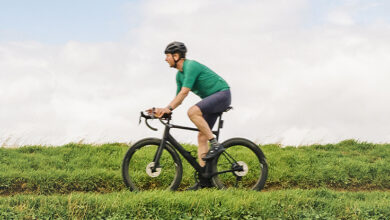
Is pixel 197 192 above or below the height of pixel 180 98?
below

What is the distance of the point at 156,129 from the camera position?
7523 mm

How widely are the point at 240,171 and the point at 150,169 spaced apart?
172 centimetres

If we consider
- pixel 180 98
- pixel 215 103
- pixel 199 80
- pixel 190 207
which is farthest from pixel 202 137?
pixel 190 207

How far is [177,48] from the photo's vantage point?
7461 millimetres

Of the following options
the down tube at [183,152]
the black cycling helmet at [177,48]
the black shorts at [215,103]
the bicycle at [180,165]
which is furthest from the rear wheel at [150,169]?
the black cycling helmet at [177,48]

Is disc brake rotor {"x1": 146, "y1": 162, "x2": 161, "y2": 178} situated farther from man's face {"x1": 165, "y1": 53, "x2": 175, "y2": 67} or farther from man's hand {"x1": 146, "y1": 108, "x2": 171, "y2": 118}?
man's face {"x1": 165, "y1": 53, "x2": 175, "y2": 67}

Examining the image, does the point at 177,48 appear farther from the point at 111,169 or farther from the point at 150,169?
the point at 111,169

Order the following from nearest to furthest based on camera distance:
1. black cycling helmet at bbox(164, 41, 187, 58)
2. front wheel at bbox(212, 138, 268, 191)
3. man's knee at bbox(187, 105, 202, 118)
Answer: man's knee at bbox(187, 105, 202, 118)
black cycling helmet at bbox(164, 41, 187, 58)
front wheel at bbox(212, 138, 268, 191)

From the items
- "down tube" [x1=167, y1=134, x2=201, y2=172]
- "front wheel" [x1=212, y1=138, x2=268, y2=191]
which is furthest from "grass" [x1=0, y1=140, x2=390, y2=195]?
"down tube" [x1=167, y1=134, x2=201, y2=172]

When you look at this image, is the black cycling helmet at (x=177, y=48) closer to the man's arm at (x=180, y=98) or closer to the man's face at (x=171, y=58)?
the man's face at (x=171, y=58)

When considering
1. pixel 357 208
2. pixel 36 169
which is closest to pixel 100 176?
pixel 36 169

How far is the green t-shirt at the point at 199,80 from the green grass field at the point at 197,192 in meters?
1.80

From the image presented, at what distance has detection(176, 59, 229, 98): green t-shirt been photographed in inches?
285

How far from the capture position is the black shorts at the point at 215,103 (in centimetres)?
740
